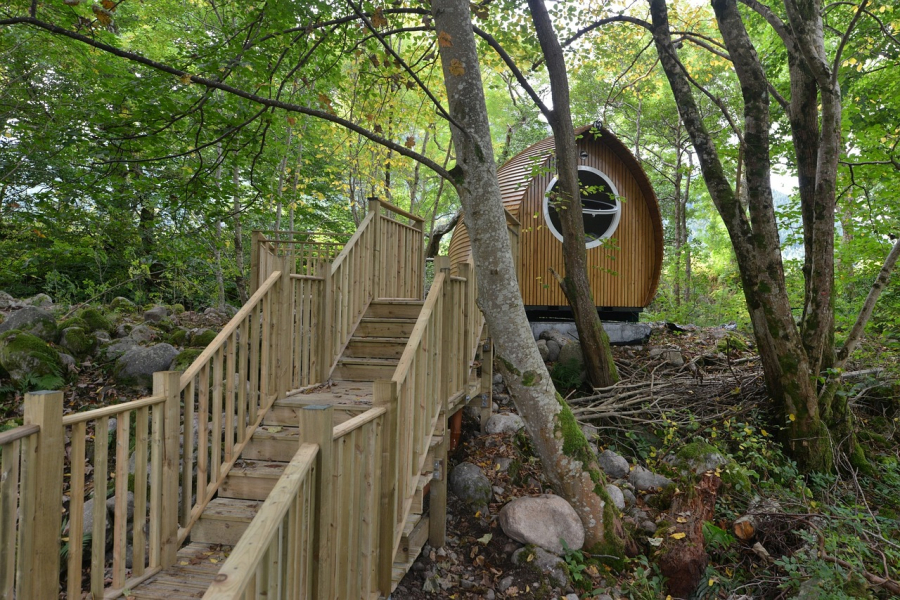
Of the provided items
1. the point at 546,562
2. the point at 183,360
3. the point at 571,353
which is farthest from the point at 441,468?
the point at 183,360

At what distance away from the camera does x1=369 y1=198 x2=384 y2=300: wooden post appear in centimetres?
582

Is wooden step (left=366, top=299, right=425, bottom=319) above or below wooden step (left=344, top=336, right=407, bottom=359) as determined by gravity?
above

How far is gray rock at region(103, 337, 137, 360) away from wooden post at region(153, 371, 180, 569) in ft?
15.0

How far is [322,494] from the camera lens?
6.46 ft

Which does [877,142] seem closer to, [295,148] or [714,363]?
[714,363]

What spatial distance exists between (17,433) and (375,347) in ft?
11.8

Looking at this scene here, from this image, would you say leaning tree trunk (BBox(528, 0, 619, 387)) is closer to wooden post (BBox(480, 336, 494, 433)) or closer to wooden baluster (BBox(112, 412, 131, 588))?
wooden post (BBox(480, 336, 494, 433))

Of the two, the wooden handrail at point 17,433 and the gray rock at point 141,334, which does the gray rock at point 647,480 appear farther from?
the gray rock at point 141,334

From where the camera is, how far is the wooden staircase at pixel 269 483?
3092mm

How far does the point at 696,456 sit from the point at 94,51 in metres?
8.61

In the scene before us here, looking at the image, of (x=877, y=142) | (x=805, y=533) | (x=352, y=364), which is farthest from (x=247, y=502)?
(x=877, y=142)

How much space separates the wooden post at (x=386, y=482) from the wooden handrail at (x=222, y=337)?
148cm

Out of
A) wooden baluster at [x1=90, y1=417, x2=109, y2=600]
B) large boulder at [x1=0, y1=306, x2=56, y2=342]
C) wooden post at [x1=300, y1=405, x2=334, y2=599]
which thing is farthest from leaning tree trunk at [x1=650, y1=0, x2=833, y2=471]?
large boulder at [x1=0, y1=306, x2=56, y2=342]

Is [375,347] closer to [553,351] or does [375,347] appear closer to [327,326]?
[327,326]
